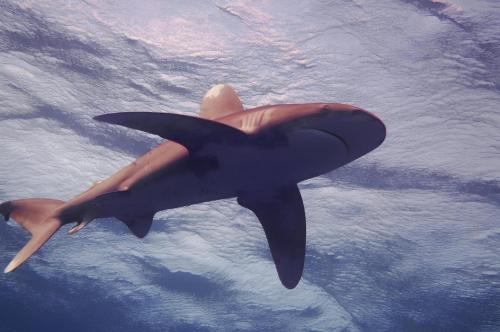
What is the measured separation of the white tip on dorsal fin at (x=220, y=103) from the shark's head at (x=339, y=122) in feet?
3.96

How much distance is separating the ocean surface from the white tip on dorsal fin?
447 centimetres

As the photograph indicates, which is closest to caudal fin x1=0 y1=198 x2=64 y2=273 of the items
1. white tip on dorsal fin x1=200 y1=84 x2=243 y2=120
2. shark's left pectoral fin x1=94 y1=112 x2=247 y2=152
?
shark's left pectoral fin x1=94 y1=112 x2=247 y2=152

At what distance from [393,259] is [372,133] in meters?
15.1

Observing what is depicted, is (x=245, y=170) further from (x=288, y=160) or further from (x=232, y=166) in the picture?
(x=288, y=160)

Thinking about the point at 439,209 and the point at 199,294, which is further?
the point at 199,294

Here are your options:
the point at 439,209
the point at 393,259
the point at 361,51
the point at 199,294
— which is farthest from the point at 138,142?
the point at 199,294

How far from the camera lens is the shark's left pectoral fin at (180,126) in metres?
3.53

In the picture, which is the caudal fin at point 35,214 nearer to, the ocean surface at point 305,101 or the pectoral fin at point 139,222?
the pectoral fin at point 139,222

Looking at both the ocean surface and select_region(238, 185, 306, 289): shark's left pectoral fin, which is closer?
select_region(238, 185, 306, 289): shark's left pectoral fin

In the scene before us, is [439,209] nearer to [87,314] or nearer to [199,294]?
[199,294]

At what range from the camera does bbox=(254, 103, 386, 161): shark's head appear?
3136mm

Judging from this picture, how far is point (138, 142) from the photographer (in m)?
12.4

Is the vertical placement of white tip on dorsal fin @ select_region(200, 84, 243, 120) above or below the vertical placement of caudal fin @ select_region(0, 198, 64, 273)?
above

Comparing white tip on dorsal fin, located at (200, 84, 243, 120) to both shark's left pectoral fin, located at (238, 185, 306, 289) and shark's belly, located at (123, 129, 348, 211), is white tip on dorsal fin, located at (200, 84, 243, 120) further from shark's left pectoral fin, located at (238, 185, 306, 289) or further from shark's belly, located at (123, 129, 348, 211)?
shark's left pectoral fin, located at (238, 185, 306, 289)
